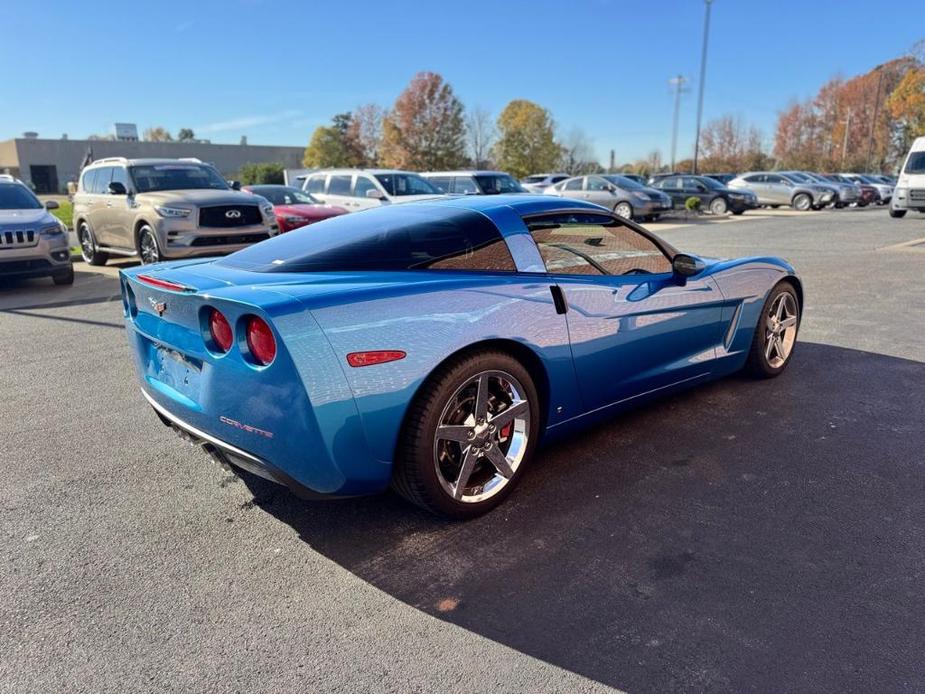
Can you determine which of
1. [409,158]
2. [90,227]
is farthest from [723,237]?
[409,158]

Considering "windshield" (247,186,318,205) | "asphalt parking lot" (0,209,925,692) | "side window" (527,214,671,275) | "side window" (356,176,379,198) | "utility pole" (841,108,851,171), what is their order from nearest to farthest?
"asphalt parking lot" (0,209,925,692), "side window" (527,214,671,275), "windshield" (247,186,318,205), "side window" (356,176,379,198), "utility pole" (841,108,851,171)

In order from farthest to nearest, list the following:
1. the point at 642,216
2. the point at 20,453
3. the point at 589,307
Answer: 1. the point at 642,216
2. the point at 20,453
3. the point at 589,307

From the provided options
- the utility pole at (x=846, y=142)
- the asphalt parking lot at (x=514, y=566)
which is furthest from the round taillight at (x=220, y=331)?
the utility pole at (x=846, y=142)

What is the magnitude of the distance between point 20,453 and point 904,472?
15.6ft

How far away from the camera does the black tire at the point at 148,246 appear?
10641 millimetres

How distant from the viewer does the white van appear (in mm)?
20500

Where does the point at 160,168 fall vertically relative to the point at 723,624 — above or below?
above

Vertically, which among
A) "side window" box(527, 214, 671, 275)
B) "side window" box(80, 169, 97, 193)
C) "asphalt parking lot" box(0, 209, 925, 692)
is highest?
"side window" box(80, 169, 97, 193)

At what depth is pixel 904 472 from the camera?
3.41m

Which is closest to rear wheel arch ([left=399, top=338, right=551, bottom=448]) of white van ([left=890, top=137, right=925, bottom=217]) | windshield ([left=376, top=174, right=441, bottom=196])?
windshield ([left=376, top=174, right=441, bottom=196])

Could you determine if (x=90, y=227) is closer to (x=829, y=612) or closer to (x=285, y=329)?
(x=285, y=329)

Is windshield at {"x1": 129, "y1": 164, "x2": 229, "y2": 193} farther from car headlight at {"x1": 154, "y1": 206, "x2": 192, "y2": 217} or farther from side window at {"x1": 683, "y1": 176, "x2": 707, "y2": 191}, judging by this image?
side window at {"x1": 683, "y1": 176, "x2": 707, "y2": 191}

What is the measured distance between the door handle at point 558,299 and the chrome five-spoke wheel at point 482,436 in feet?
1.46

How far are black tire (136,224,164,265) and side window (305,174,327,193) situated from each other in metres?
7.28
